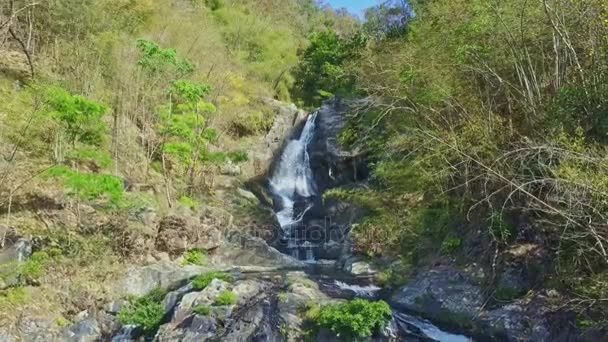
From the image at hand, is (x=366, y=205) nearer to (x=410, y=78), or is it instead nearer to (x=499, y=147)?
(x=410, y=78)

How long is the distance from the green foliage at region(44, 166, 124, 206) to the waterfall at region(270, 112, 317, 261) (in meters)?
7.72

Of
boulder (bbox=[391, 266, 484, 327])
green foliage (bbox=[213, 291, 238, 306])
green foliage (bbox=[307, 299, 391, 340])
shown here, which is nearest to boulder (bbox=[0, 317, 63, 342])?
green foliage (bbox=[213, 291, 238, 306])

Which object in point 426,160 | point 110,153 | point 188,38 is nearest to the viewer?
point 426,160

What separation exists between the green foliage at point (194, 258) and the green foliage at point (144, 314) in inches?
93.5

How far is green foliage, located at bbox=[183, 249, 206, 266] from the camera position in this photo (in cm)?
1225

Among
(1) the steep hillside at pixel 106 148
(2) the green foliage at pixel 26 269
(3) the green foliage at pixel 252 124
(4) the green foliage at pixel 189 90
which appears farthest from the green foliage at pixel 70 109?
(3) the green foliage at pixel 252 124

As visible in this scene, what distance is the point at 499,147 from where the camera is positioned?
368 inches

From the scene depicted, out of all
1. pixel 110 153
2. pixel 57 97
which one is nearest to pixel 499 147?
pixel 57 97

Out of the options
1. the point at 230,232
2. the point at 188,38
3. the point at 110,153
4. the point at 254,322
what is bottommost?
the point at 254,322

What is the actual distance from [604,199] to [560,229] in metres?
2.17

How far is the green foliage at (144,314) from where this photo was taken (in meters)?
9.20

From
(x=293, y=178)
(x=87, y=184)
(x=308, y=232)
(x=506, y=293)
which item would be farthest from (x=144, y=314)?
(x=293, y=178)

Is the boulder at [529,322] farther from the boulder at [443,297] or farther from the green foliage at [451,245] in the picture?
the green foliage at [451,245]

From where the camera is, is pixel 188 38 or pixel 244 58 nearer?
pixel 188 38
